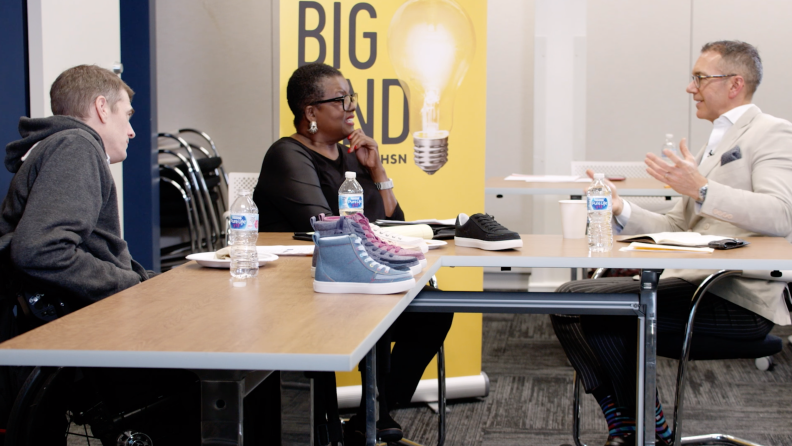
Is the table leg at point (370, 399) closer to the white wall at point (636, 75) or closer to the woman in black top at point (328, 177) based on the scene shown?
the woman in black top at point (328, 177)

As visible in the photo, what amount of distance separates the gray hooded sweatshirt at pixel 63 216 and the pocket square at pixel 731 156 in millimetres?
1862

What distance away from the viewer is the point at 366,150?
291cm

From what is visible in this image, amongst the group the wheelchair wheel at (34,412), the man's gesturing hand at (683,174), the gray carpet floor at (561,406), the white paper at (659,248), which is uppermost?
the man's gesturing hand at (683,174)

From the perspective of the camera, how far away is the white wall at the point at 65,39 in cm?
279

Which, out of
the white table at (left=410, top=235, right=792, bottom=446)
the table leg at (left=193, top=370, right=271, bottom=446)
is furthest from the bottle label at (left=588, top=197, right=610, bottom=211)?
the table leg at (left=193, top=370, right=271, bottom=446)

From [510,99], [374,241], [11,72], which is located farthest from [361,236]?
[510,99]

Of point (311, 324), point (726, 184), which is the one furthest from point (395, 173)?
point (311, 324)

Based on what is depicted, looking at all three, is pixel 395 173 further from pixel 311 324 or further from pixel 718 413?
pixel 311 324

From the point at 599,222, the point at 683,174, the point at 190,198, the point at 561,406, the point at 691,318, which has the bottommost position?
the point at 561,406

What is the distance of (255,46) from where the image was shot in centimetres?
542

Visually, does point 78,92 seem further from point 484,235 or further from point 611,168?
point 611,168

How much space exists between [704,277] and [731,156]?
441 millimetres

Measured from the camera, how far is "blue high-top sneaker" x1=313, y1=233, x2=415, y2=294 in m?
1.35

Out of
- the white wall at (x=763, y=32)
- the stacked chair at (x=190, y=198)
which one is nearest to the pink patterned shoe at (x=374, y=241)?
the stacked chair at (x=190, y=198)
